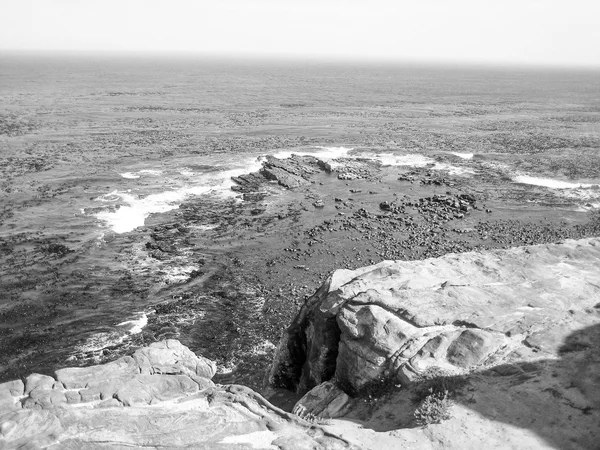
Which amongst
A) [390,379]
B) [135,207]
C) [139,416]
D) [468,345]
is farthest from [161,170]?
[468,345]

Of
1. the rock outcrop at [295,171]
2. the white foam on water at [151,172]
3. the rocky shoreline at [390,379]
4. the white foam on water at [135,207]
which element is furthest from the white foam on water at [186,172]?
the rocky shoreline at [390,379]

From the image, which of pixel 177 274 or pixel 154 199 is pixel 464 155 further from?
pixel 177 274

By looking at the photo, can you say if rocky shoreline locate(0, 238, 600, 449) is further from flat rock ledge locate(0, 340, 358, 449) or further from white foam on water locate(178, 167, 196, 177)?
white foam on water locate(178, 167, 196, 177)

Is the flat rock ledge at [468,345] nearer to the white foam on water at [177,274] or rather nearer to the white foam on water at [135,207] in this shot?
the white foam on water at [177,274]

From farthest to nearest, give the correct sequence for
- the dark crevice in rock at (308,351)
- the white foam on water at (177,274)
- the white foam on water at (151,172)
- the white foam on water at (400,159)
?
the white foam on water at (400,159) < the white foam on water at (151,172) < the white foam on water at (177,274) < the dark crevice in rock at (308,351)

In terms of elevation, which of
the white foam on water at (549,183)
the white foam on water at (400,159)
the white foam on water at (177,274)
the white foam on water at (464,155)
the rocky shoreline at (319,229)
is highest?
the white foam on water at (464,155)

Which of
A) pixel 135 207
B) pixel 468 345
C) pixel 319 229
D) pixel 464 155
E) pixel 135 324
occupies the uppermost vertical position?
pixel 464 155

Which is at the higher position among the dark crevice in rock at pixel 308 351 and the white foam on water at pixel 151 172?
the white foam on water at pixel 151 172

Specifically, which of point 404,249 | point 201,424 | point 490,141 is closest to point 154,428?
point 201,424
